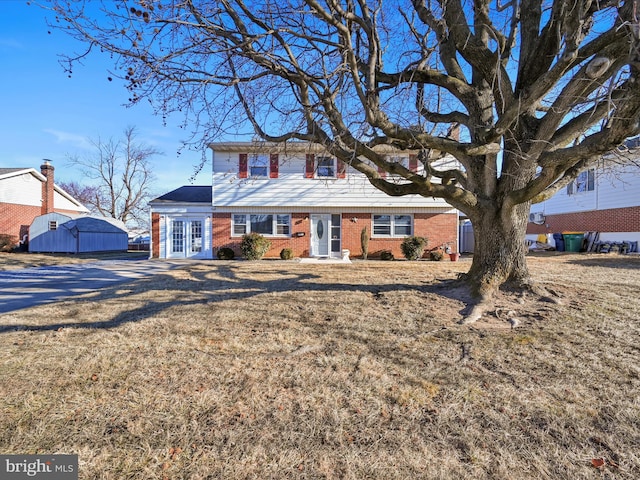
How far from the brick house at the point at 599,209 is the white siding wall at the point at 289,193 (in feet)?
28.7

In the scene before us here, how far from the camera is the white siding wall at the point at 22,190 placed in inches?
889

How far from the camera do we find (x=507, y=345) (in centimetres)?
414

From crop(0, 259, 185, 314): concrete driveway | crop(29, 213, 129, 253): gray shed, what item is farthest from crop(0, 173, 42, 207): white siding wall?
crop(0, 259, 185, 314): concrete driveway

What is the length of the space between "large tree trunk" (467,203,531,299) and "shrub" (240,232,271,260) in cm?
1084

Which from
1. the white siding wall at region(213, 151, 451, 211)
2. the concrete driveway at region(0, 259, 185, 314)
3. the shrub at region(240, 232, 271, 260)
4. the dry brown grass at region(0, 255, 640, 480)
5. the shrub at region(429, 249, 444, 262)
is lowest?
the dry brown grass at region(0, 255, 640, 480)

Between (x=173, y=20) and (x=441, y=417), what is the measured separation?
5.63 meters

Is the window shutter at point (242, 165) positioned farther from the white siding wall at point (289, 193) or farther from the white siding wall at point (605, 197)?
the white siding wall at point (605, 197)

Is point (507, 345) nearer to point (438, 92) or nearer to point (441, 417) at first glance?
point (441, 417)

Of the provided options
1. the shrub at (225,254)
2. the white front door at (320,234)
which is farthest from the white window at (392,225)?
the shrub at (225,254)

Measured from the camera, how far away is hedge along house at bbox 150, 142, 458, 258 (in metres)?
16.2

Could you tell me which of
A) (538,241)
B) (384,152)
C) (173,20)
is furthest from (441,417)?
(538,241)

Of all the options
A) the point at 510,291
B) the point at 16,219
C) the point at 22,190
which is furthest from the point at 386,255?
the point at 22,190

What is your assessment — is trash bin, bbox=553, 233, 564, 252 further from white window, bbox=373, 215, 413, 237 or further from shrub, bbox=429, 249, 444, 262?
white window, bbox=373, 215, 413, 237

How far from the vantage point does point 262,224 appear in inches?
656
